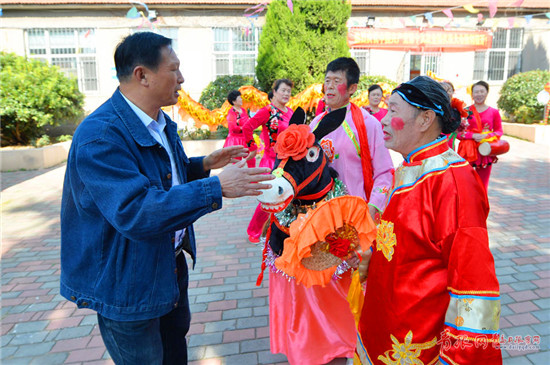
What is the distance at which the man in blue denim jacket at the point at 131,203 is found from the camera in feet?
4.83

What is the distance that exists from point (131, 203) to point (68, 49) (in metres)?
16.2

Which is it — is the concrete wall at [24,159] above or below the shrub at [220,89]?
below

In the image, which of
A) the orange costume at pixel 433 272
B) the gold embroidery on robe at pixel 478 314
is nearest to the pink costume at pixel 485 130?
the orange costume at pixel 433 272

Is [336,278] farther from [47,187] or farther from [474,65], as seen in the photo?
[474,65]

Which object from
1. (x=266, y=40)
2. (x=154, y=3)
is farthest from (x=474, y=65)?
(x=154, y=3)

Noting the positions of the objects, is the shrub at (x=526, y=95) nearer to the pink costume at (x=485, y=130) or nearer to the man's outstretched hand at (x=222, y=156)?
the pink costume at (x=485, y=130)

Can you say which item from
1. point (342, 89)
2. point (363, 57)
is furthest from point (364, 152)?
point (363, 57)

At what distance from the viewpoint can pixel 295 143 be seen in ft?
7.02

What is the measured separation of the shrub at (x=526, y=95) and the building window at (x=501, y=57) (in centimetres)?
280

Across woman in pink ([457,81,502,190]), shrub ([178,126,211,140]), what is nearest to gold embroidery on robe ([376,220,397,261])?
woman in pink ([457,81,502,190])

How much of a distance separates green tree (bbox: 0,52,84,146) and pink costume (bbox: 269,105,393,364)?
10648 mm

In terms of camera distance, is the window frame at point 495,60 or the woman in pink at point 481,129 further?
the window frame at point 495,60

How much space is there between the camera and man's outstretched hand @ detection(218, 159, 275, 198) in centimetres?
160

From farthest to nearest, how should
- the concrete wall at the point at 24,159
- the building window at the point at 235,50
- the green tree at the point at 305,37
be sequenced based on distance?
the building window at the point at 235,50
the green tree at the point at 305,37
the concrete wall at the point at 24,159
